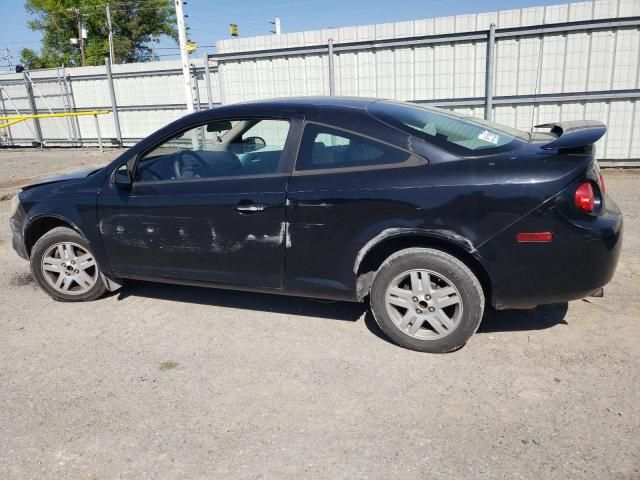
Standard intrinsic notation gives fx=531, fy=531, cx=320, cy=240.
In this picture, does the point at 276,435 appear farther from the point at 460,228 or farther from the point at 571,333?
the point at 571,333

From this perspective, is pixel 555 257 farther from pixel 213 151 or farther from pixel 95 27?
pixel 95 27

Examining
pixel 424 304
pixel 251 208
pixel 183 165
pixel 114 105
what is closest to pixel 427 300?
pixel 424 304

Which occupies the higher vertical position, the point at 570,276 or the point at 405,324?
the point at 570,276

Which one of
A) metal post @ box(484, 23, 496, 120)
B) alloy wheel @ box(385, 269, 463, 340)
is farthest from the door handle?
metal post @ box(484, 23, 496, 120)

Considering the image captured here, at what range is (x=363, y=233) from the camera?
3.41m

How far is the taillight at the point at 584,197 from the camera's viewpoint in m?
3.04

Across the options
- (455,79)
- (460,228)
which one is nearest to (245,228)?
(460,228)

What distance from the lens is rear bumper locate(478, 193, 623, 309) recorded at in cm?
304

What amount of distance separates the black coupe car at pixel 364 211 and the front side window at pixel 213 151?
1 cm

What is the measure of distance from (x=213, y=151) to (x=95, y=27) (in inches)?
2107

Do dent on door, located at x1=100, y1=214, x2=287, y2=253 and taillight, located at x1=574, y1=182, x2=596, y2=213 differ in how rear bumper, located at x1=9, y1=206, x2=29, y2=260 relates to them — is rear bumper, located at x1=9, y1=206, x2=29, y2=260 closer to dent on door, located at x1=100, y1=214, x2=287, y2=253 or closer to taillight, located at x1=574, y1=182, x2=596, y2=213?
dent on door, located at x1=100, y1=214, x2=287, y2=253

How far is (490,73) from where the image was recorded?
952 cm

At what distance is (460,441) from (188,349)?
6.37 ft

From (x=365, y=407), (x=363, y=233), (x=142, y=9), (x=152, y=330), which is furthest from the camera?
(x=142, y=9)
